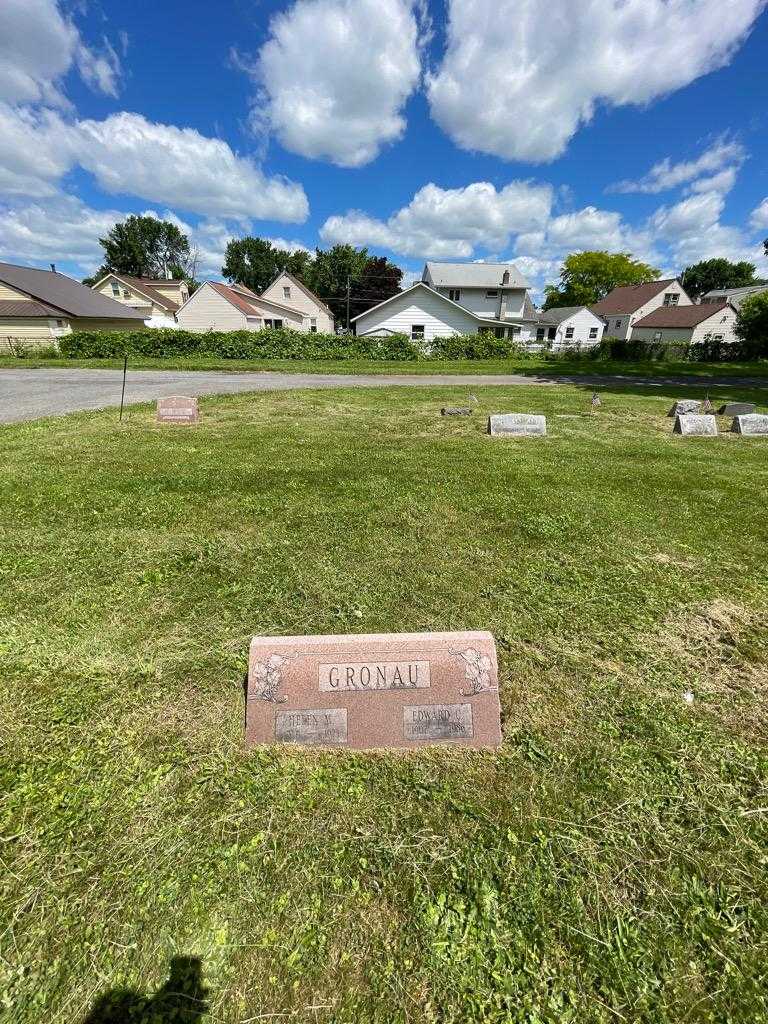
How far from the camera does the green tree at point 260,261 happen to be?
81500mm

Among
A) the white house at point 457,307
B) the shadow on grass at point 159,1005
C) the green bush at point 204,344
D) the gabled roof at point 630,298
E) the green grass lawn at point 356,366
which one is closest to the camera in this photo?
the shadow on grass at point 159,1005

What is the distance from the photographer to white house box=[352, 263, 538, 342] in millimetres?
36219

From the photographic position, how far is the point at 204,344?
27875 mm

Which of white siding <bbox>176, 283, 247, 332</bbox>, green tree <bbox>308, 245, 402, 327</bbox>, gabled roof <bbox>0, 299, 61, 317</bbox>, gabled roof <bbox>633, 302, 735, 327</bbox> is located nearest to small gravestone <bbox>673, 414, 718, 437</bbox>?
white siding <bbox>176, 283, 247, 332</bbox>

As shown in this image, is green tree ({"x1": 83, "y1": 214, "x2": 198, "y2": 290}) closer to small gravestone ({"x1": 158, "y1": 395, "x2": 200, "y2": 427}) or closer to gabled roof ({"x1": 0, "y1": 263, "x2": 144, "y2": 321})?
gabled roof ({"x1": 0, "y1": 263, "x2": 144, "y2": 321})

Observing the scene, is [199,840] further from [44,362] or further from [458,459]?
[44,362]

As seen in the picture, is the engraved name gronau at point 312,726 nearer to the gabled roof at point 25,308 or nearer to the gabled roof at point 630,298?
the gabled roof at point 25,308

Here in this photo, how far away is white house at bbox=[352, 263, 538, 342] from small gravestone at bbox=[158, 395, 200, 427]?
2585 cm

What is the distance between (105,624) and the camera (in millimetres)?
3621

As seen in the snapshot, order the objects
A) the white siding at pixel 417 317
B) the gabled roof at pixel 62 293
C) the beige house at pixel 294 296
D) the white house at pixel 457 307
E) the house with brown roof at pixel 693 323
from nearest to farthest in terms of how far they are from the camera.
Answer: the gabled roof at pixel 62 293, the white siding at pixel 417 317, the white house at pixel 457 307, the house with brown roof at pixel 693 323, the beige house at pixel 294 296

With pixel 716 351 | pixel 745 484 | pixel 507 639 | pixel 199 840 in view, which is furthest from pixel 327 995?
pixel 716 351

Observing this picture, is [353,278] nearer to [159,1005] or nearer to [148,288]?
[148,288]

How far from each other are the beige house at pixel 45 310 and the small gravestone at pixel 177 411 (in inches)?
992

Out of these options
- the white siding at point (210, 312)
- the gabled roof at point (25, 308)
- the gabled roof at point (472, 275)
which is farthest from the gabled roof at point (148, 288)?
the gabled roof at point (472, 275)
